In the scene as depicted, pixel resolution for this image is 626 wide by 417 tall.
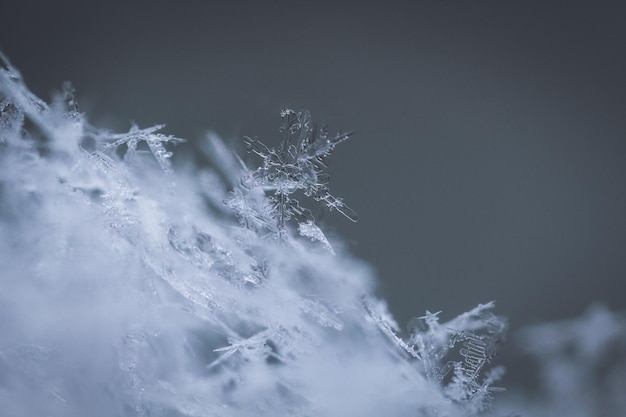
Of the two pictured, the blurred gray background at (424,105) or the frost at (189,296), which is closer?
the frost at (189,296)

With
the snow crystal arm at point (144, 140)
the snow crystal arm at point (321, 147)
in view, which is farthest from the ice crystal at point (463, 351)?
the snow crystal arm at point (144, 140)

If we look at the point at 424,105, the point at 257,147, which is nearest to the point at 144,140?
the point at 257,147

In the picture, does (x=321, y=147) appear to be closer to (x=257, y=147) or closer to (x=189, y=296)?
(x=257, y=147)

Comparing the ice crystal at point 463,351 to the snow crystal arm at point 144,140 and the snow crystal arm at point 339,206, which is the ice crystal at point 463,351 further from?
the snow crystal arm at point 144,140

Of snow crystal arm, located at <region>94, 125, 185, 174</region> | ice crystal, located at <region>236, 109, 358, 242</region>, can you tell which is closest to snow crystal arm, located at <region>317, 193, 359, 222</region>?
ice crystal, located at <region>236, 109, 358, 242</region>

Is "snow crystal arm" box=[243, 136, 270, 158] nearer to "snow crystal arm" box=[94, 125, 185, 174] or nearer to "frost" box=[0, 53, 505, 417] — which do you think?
"frost" box=[0, 53, 505, 417]

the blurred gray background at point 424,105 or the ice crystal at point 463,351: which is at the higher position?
the blurred gray background at point 424,105
